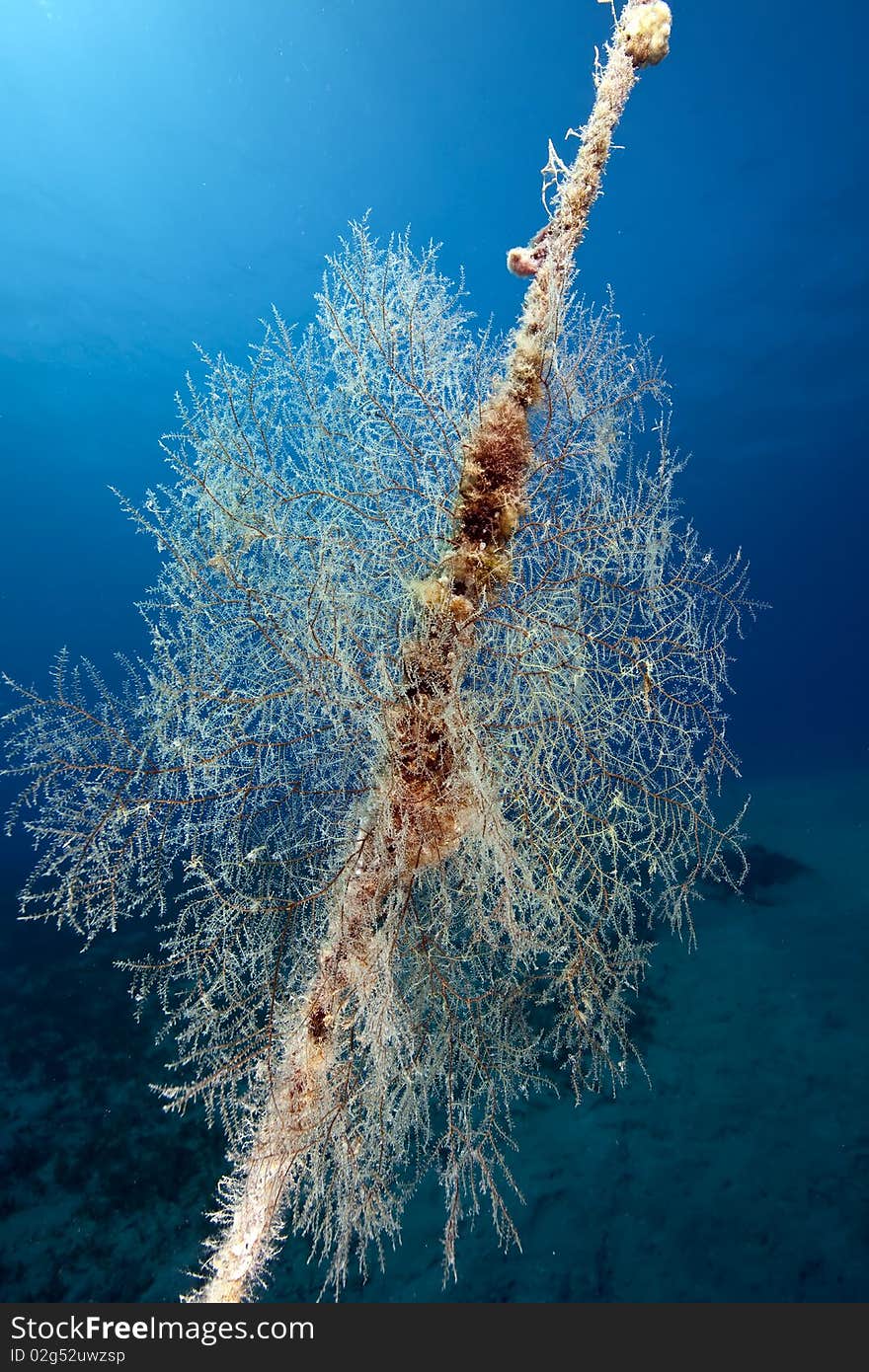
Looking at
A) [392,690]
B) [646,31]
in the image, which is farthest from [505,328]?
[392,690]

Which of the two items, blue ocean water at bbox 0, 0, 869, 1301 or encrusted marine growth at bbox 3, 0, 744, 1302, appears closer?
encrusted marine growth at bbox 3, 0, 744, 1302

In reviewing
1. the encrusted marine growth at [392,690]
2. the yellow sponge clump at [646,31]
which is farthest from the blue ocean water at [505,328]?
the yellow sponge clump at [646,31]

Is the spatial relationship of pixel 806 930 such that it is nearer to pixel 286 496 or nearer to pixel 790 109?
pixel 286 496

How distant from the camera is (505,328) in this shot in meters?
4.27

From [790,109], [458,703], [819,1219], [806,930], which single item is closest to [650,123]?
[790,109]

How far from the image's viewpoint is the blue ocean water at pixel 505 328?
6016mm

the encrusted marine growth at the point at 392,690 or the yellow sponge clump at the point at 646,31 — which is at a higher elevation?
the yellow sponge clump at the point at 646,31

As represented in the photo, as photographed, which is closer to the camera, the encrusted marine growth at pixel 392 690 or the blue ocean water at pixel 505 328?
the encrusted marine growth at pixel 392 690

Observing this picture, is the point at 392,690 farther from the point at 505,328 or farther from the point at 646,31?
the point at 646,31

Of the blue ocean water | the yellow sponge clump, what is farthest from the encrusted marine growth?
the blue ocean water

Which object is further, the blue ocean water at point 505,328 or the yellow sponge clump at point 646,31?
the blue ocean water at point 505,328

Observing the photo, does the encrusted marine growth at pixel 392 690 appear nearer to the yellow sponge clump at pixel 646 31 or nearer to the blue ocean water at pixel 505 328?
the yellow sponge clump at pixel 646 31

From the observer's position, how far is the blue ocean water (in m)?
6.02

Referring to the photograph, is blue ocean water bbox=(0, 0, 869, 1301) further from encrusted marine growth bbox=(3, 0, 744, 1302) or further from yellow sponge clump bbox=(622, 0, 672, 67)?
yellow sponge clump bbox=(622, 0, 672, 67)
